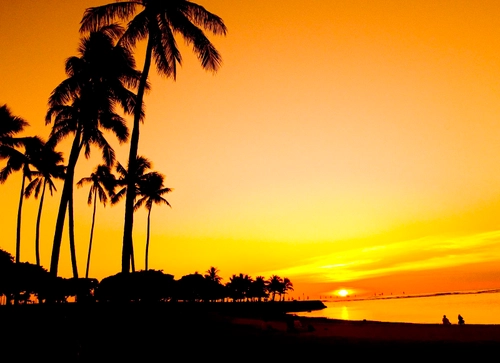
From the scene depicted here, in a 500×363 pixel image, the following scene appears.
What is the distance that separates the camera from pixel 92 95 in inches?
830

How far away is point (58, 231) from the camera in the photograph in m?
21.1

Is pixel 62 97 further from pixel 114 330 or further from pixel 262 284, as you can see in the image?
pixel 262 284

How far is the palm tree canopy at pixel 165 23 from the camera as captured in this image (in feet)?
54.3

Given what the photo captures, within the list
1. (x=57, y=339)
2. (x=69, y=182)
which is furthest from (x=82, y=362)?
(x=69, y=182)

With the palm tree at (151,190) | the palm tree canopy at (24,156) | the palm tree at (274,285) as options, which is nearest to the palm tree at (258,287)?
the palm tree at (274,285)

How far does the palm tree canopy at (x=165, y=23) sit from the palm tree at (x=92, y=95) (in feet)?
8.79

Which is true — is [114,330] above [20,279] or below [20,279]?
below

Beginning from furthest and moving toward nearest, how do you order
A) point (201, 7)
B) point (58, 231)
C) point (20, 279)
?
point (20, 279), point (58, 231), point (201, 7)

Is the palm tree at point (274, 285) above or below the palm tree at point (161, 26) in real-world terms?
below

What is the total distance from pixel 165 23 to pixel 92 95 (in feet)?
22.1

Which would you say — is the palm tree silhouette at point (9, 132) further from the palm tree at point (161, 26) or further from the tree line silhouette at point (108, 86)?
the palm tree at point (161, 26)

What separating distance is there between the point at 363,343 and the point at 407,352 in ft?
5.69

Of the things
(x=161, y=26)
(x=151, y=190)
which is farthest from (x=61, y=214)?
(x=151, y=190)

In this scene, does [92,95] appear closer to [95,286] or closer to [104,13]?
[104,13]
